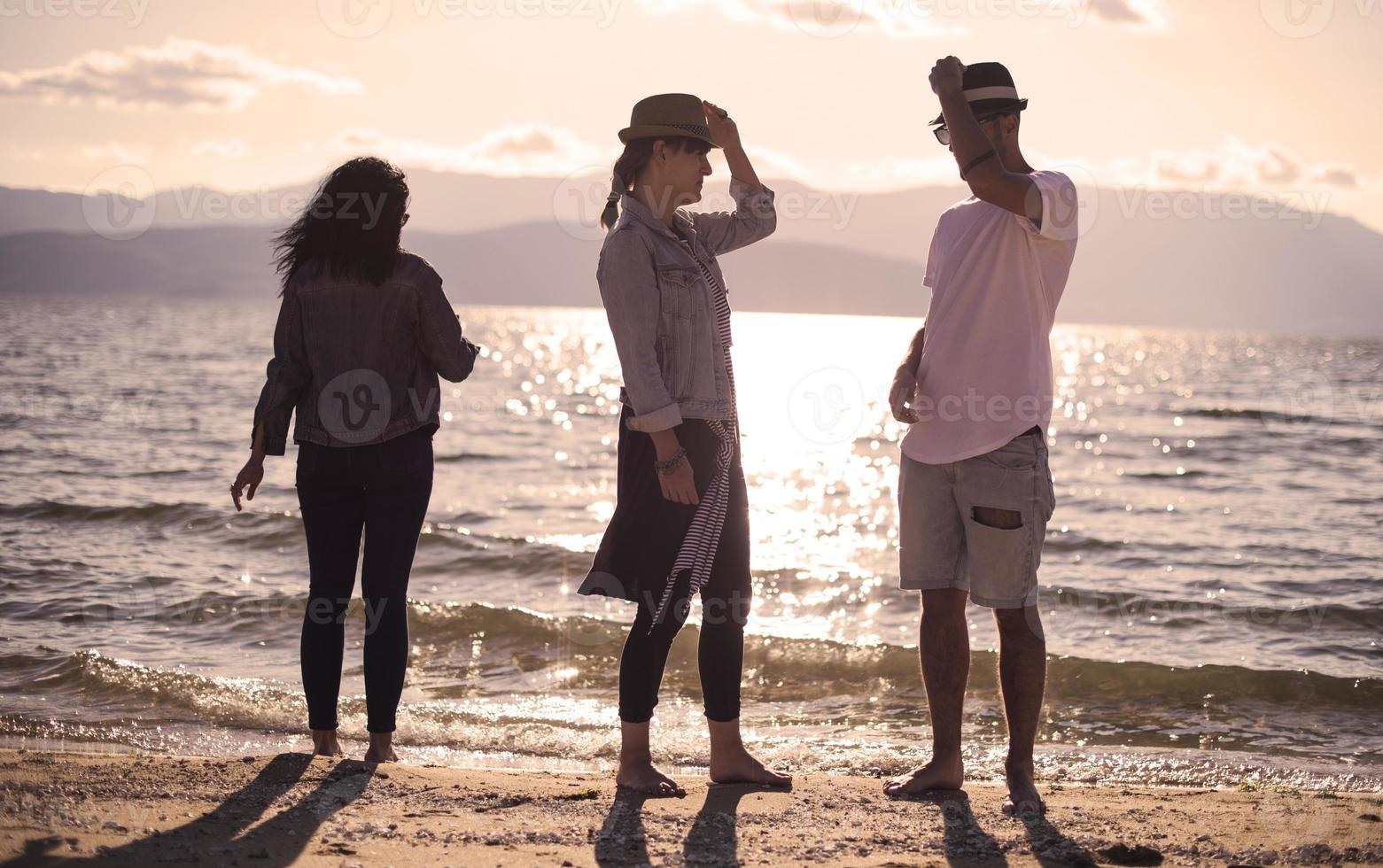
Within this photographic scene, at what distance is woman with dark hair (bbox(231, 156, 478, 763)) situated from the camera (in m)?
3.92

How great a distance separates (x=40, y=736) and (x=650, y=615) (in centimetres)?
319

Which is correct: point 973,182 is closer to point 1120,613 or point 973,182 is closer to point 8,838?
point 8,838

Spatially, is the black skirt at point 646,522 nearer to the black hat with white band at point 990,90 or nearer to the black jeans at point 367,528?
the black jeans at point 367,528

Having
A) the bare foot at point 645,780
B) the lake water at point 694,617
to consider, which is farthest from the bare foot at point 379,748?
the bare foot at point 645,780

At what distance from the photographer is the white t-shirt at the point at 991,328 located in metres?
3.58

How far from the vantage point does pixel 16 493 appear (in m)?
11.8

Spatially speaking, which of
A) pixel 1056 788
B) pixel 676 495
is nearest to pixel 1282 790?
pixel 1056 788

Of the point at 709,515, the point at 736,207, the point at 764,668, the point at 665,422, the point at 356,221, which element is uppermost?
the point at 736,207

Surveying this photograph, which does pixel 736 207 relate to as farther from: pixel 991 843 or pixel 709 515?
pixel 991 843

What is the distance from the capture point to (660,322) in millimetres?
3656

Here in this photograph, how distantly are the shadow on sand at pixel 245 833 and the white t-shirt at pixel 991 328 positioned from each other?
2.14 meters

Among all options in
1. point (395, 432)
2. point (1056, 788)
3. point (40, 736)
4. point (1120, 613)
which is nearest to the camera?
point (395, 432)

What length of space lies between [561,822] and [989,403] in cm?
182

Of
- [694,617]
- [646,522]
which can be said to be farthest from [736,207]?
[694,617]
